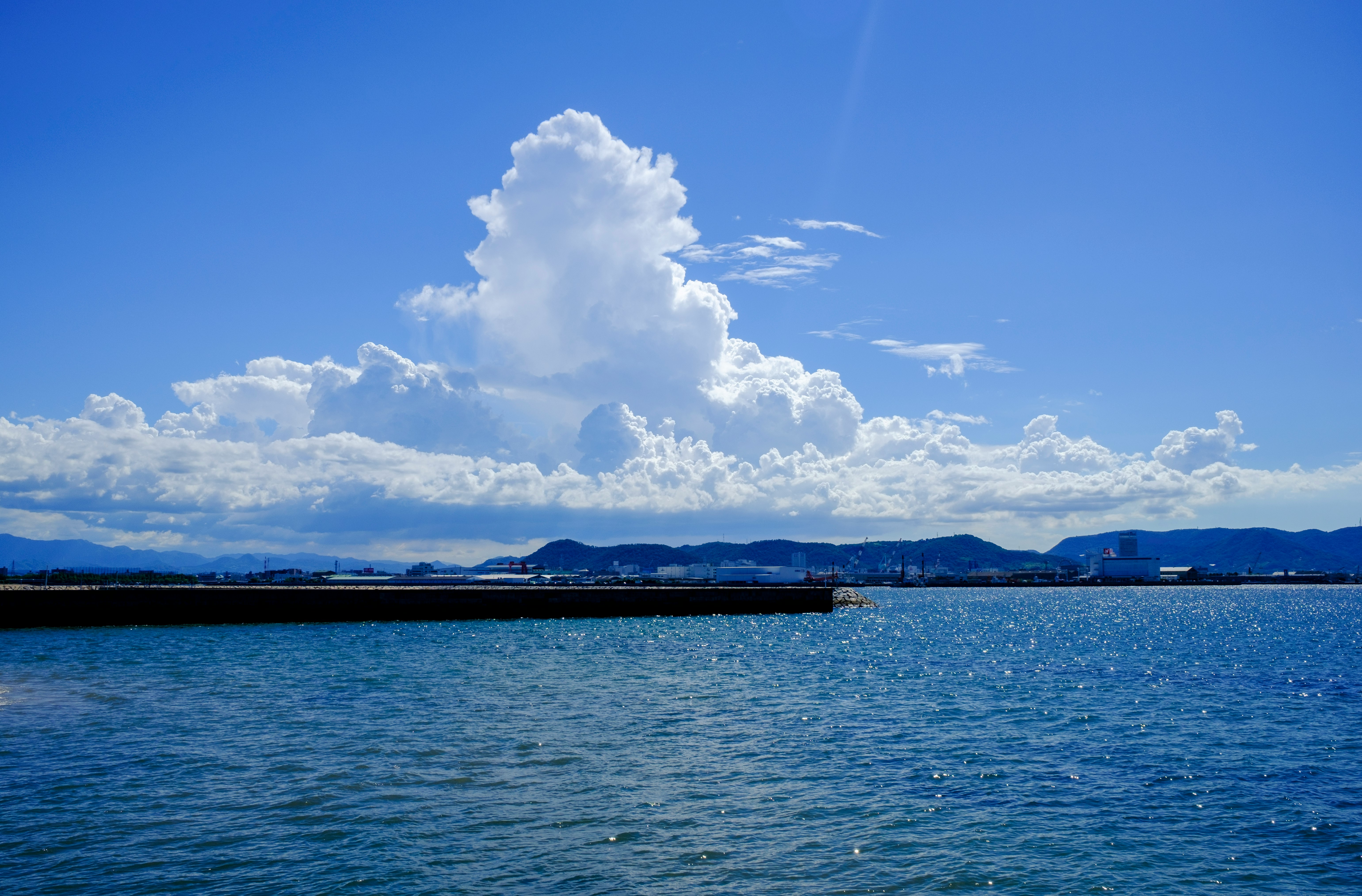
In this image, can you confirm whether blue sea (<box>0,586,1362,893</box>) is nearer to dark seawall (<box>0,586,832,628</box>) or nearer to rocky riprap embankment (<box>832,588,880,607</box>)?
dark seawall (<box>0,586,832,628</box>)

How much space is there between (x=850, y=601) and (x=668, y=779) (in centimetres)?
12420

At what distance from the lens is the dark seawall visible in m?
75.2

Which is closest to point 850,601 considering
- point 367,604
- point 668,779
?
point 367,604

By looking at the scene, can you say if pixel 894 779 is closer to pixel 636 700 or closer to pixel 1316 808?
pixel 1316 808

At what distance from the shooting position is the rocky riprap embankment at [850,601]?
141000 mm

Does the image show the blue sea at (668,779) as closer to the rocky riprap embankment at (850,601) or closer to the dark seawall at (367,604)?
the dark seawall at (367,604)

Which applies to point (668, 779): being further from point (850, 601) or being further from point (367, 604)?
point (850, 601)

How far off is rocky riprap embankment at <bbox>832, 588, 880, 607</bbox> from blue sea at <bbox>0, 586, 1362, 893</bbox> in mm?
92400

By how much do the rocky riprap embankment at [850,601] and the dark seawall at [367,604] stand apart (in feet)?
86.4

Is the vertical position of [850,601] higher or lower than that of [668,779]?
lower

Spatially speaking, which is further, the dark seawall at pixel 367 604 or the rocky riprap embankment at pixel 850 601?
the rocky riprap embankment at pixel 850 601

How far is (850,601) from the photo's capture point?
467 feet

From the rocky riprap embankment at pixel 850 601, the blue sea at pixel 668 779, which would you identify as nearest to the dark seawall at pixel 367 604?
the rocky riprap embankment at pixel 850 601

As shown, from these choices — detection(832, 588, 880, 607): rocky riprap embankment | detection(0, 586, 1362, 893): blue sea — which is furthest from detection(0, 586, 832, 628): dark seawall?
detection(0, 586, 1362, 893): blue sea
